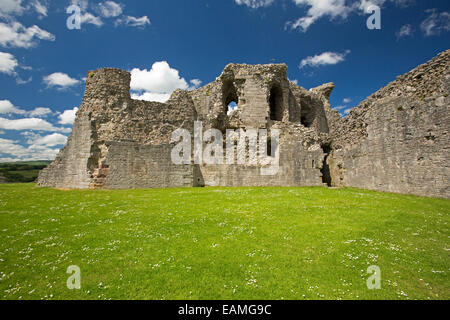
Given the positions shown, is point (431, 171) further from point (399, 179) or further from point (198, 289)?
point (198, 289)

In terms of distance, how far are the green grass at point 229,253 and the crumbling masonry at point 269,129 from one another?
223 inches

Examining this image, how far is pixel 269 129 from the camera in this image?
24.0 meters

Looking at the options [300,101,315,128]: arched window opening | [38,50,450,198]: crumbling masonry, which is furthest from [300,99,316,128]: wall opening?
[38,50,450,198]: crumbling masonry

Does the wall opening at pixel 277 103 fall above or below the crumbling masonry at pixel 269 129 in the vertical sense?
above

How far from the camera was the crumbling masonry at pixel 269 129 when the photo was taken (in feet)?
45.3

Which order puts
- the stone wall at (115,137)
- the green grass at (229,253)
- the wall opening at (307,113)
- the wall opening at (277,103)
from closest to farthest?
the green grass at (229,253), the stone wall at (115,137), the wall opening at (277,103), the wall opening at (307,113)

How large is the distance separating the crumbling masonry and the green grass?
567 cm

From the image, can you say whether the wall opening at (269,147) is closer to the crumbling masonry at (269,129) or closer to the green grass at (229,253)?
the crumbling masonry at (269,129)

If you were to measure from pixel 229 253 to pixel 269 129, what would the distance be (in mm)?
19641

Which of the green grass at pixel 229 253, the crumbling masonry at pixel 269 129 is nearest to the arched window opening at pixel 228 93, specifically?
the crumbling masonry at pixel 269 129

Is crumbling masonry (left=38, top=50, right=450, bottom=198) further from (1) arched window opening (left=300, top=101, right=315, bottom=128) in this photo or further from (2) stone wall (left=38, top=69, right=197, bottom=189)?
(1) arched window opening (left=300, top=101, right=315, bottom=128)

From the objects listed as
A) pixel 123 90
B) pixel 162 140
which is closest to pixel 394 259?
pixel 162 140

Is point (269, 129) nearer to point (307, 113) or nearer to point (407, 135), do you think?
point (407, 135)

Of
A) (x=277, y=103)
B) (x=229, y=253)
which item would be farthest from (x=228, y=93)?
(x=229, y=253)
